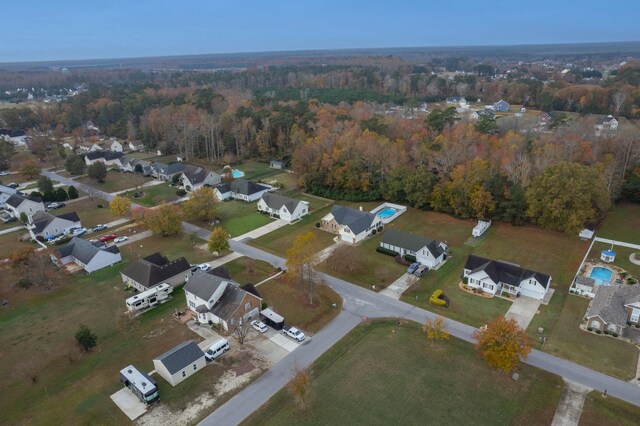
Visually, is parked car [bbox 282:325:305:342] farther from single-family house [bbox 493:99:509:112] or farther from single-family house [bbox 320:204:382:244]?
single-family house [bbox 493:99:509:112]

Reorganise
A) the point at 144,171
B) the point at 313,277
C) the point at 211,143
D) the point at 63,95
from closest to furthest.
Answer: the point at 313,277
the point at 144,171
the point at 211,143
the point at 63,95

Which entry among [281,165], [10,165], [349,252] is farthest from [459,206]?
[10,165]

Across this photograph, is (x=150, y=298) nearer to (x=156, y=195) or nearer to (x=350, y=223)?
(x=350, y=223)

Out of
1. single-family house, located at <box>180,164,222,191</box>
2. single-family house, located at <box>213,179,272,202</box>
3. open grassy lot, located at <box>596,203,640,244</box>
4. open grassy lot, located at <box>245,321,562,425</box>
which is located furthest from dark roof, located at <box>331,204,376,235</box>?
single-family house, located at <box>180,164,222,191</box>

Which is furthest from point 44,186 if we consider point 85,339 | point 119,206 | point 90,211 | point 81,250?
point 85,339

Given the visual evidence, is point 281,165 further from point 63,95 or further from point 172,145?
point 63,95

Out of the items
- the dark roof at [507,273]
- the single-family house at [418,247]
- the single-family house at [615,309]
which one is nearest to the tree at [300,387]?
the dark roof at [507,273]
